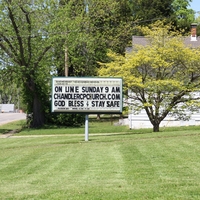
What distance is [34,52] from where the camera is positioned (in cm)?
3494

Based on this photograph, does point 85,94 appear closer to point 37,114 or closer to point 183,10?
point 37,114

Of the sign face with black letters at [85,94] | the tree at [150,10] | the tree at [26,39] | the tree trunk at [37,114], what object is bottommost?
the tree trunk at [37,114]

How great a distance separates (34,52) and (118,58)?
11.2m

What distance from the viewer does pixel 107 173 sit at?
1001 centimetres

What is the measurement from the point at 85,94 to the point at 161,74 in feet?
21.8

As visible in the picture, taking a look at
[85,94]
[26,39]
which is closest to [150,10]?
[26,39]

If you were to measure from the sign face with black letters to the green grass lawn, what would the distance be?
207 inches

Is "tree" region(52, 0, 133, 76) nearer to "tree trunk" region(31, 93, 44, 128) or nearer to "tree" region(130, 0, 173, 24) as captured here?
"tree" region(130, 0, 173, 24)

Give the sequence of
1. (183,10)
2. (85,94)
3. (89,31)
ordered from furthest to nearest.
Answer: (183,10)
(89,31)
(85,94)

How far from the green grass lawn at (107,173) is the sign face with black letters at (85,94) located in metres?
5.25

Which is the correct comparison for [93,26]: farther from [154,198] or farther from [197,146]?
[154,198]

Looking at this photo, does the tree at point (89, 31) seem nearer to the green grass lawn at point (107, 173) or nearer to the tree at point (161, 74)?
the tree at point (161, 74)

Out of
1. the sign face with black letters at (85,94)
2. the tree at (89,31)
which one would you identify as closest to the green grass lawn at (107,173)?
the sign face with black letters at (85,94)

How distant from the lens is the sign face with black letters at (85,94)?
804 inches
